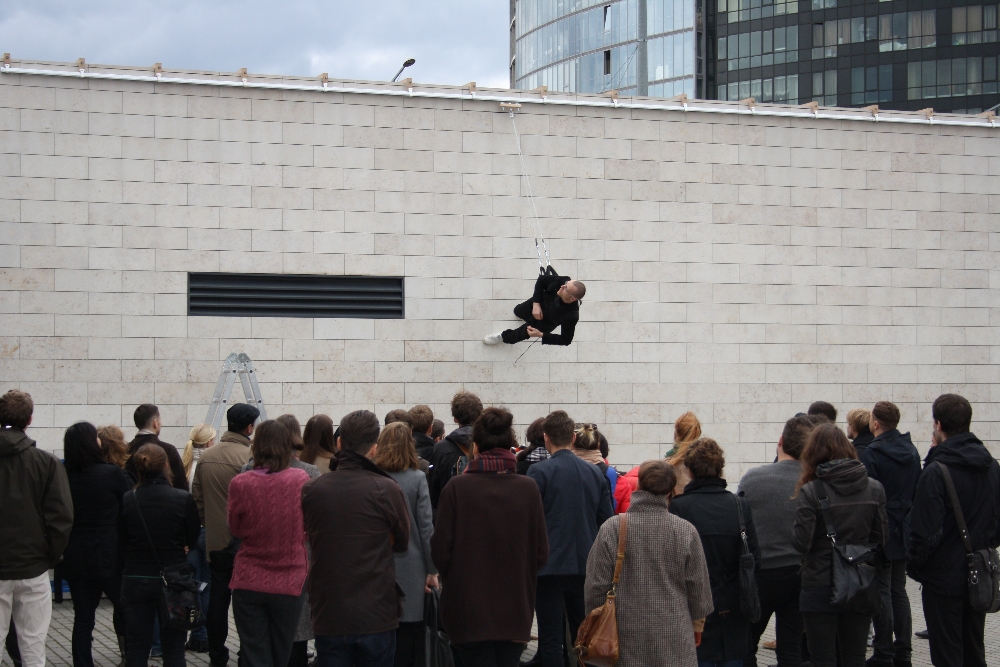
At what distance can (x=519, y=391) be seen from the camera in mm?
11078

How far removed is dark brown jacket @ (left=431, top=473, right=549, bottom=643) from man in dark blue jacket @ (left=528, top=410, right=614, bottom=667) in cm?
111

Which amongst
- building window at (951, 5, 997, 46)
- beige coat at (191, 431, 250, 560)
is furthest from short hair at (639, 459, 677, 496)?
building window at (951, 5, 997, 46)

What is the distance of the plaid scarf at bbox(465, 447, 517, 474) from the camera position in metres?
4.92

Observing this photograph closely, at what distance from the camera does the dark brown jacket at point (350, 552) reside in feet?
15.7

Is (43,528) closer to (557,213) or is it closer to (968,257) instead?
(557,213)

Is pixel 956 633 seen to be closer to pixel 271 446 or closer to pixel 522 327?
pixel 271 446

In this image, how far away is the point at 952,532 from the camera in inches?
229

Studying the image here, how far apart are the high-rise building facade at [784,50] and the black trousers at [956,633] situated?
163 ft

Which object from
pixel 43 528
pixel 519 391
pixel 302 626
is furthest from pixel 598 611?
pixel 519 391

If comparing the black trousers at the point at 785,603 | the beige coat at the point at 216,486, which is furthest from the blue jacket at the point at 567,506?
the beige coat at the point at 216,486

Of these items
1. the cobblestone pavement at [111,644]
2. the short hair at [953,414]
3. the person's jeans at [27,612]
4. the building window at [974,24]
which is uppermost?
the building window at [974,24]

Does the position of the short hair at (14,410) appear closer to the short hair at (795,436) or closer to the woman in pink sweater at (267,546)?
the woman in pink sweater at (267,546)

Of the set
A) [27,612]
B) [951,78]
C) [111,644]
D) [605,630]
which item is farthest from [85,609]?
[951,78]

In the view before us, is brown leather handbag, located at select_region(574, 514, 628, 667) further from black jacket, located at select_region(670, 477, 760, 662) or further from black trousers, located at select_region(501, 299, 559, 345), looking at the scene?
black trousers, located at select_region(501, 299, 559, 345)
